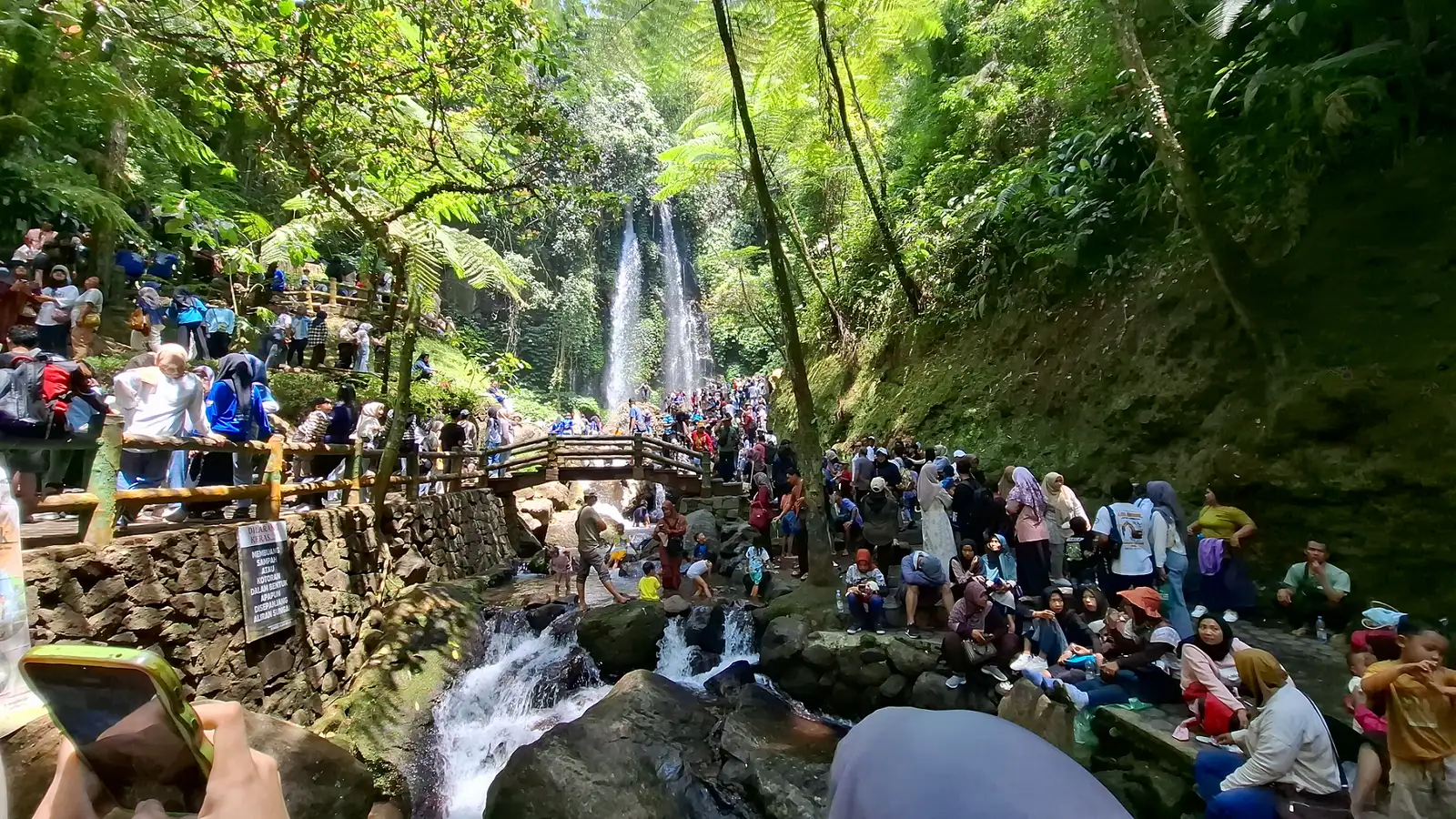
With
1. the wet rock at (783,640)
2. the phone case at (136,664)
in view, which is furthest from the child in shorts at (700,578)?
the phone case at (136,664)

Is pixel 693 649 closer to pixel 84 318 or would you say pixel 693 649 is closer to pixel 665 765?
pixel 665 765

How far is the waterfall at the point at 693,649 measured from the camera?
300 inches

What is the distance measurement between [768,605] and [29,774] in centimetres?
625

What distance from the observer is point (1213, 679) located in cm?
411

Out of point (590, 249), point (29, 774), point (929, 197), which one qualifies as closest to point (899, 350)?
point (929, 197)

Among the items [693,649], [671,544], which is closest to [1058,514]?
[693,649]

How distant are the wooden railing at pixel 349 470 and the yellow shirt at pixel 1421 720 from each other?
7509 millimetres

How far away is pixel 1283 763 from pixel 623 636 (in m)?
6.10

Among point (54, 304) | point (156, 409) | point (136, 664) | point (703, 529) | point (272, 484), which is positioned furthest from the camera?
point (703, 529)

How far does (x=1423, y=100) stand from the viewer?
5.31 m

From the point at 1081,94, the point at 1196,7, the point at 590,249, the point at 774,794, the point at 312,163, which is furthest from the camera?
A: the point at 590,249

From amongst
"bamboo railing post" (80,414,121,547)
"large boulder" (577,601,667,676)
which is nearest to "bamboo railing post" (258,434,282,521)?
"bamboo railing post" (80,414,121,547)

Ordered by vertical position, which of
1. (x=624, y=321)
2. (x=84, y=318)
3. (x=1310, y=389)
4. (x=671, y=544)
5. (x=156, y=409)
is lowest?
(x=671, y=544)

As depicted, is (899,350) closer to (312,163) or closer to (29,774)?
(312,163)
